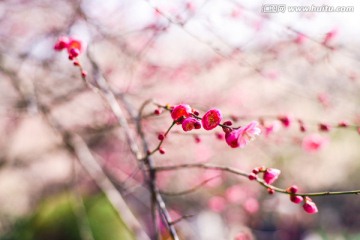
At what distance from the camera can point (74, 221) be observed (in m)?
3.54

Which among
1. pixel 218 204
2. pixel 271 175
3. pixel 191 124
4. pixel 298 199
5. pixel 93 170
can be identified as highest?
pixel 93 170

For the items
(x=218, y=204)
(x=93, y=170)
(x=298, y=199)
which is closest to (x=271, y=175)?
(x=298, y=199)

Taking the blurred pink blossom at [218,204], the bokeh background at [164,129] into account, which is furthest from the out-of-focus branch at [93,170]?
the blurred pink blossom at [218,204]

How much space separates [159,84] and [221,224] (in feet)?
7.40

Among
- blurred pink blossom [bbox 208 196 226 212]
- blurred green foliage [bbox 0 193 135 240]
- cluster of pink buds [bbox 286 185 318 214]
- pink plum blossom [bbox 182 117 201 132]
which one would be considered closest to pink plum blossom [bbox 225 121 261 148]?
pink plum blossom [bbox 182 117 201 132]

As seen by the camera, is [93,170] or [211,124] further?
[93,170]

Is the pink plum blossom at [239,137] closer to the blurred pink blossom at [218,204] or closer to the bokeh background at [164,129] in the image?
the bokeh background at [164,129]

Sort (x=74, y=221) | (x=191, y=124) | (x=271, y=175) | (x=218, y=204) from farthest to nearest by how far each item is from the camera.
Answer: (x=218, y=204), (x=74, y=221), (x=271, y=175), (x=191, y=124)

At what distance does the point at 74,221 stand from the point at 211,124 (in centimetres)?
277

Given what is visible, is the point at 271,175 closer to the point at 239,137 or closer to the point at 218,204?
the point at 239,137

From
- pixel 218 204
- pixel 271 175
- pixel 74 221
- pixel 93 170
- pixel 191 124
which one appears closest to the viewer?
pixel 191 124

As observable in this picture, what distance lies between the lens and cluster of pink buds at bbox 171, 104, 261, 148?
1.16 meters

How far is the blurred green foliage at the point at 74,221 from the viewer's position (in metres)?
3.41

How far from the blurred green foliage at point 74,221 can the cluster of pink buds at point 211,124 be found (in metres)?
2.33
